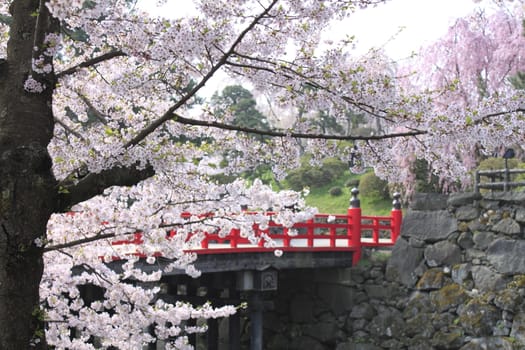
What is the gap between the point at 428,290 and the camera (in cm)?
1366

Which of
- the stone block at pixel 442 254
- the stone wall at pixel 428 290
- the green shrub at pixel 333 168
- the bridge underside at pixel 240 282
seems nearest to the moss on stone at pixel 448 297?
the stone wall at pixel 428 290

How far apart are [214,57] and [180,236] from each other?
1820 millimetres

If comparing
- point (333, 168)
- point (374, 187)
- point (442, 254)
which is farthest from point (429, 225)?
point (333, 168)

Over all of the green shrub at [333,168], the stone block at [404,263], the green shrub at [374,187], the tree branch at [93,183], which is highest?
the green shrub at [333,168]

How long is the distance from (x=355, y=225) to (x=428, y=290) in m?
2.18

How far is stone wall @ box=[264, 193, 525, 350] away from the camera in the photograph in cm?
1234

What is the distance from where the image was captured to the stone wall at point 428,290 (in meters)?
12.3

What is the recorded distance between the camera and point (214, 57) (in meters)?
4.39

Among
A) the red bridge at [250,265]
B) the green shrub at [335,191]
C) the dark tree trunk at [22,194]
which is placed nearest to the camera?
the dark tree trunk at [22,194]

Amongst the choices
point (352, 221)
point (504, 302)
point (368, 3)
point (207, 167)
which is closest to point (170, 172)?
point (207, 167)

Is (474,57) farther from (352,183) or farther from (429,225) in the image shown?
(352,183)

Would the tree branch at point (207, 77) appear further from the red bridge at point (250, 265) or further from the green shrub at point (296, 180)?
the green shrub at point (296, 180)

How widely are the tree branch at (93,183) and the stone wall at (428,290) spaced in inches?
382

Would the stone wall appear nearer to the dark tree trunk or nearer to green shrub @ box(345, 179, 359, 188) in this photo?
green shrub @ box(345, 179, 359, 188)
